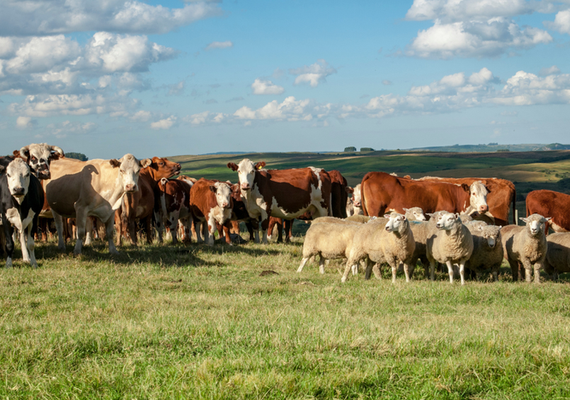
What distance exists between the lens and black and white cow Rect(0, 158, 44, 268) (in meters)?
10.5

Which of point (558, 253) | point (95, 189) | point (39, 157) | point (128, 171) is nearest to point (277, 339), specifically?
point (558, 253)

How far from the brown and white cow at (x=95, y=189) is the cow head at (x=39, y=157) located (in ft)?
1.67

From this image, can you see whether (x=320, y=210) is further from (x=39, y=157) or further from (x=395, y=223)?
(x=39, y=157)

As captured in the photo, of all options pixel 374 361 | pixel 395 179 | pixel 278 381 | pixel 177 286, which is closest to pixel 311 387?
pixel 278 381

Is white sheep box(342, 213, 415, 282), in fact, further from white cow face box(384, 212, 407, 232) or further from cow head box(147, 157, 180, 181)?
cow head box(147, 157, 180, 181)

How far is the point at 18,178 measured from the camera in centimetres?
1044

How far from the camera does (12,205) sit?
10797 millimetres

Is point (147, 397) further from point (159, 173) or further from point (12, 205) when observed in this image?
point (159, 173)

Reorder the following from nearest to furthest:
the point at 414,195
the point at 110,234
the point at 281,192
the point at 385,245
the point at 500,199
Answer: the point at 385,245 → the point at 110,234 → the point at 414,195 → the point at 500,199 → the point at 281,192

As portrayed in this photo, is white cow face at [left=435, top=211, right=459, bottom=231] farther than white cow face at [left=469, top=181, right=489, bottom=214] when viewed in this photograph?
No

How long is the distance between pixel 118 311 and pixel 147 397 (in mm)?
3125

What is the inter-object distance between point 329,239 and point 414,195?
4305mm

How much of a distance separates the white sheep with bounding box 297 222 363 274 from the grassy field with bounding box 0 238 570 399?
3.61 ft

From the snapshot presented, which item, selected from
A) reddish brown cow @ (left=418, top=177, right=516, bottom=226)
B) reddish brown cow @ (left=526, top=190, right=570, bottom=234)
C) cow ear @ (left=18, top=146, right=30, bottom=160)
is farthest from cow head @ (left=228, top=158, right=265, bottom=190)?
reddish brown cow @ (left=526, top=190, right=570, bottom=234)
